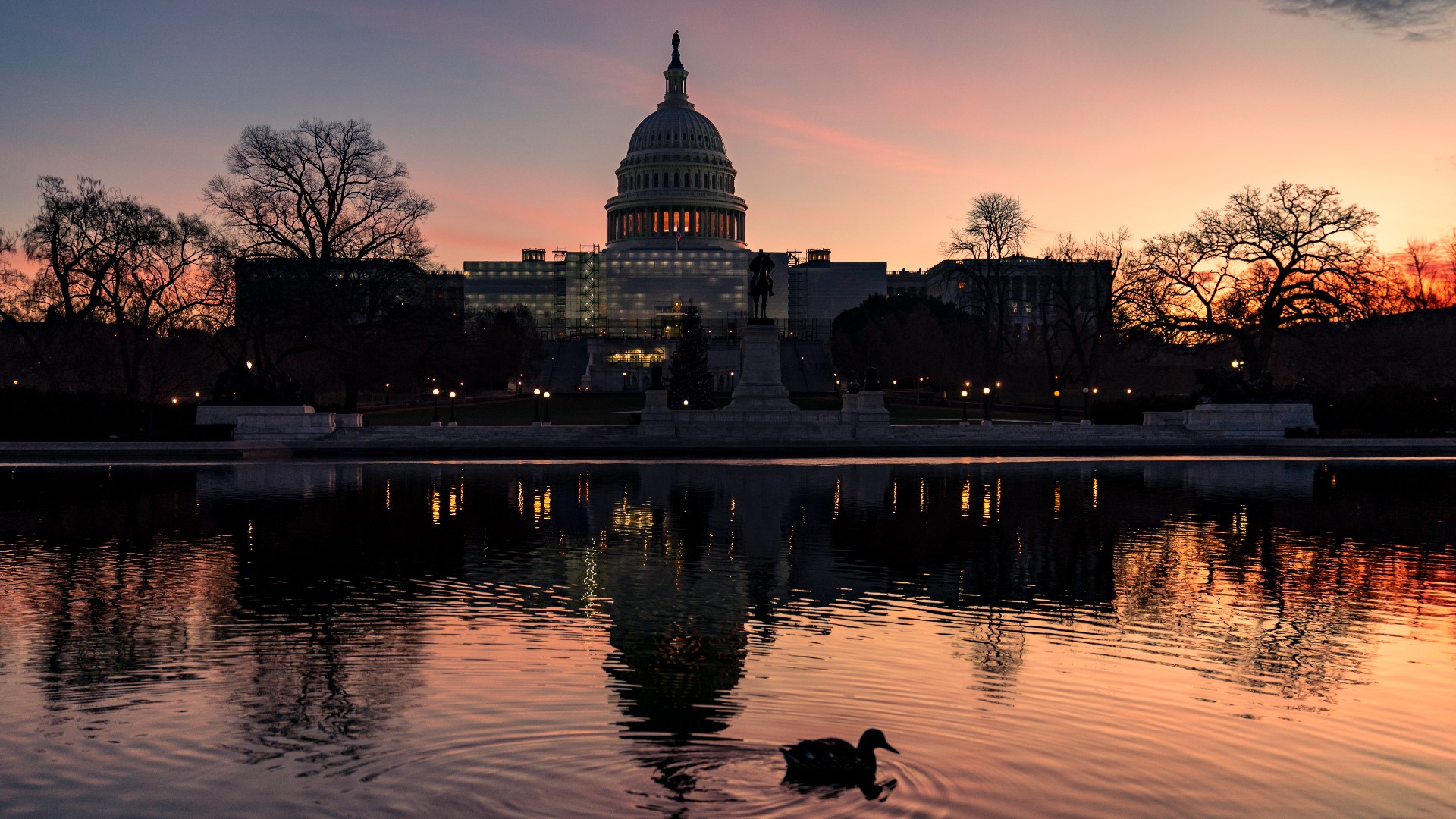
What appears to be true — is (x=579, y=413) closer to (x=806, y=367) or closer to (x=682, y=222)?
(x=806, y=367)

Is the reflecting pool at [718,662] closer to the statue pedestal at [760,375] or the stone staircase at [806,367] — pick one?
the statue pedestal at [760,375]

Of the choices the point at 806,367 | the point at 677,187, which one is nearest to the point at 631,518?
the point at 806,367

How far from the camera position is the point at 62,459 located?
40406mm

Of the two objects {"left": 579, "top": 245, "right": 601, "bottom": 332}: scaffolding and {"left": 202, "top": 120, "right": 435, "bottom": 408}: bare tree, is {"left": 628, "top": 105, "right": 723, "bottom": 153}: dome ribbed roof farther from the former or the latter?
{"left": 202, "top": 120, "right": 435, "bottom": 408}: bare tree

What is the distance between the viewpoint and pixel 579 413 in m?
73.2

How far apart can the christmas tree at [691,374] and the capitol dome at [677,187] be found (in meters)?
84.7

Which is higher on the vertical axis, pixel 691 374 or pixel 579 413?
pixel 691 374

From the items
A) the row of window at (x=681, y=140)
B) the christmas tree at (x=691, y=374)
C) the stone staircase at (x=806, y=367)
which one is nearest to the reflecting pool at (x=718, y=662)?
the christmas tree at (x=691, y=374)

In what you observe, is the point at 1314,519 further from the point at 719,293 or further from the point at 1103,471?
the point at 719,293

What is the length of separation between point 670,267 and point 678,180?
13.1 metres

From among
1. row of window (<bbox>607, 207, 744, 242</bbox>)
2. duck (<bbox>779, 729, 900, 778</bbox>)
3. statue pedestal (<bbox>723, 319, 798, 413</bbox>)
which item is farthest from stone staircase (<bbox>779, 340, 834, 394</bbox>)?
duck (<bbox>779, 729, 900, 778</bbox>)

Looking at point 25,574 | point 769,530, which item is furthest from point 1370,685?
point 25,574

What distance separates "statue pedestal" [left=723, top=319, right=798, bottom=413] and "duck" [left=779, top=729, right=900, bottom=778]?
139ft

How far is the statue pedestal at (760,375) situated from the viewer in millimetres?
51219
